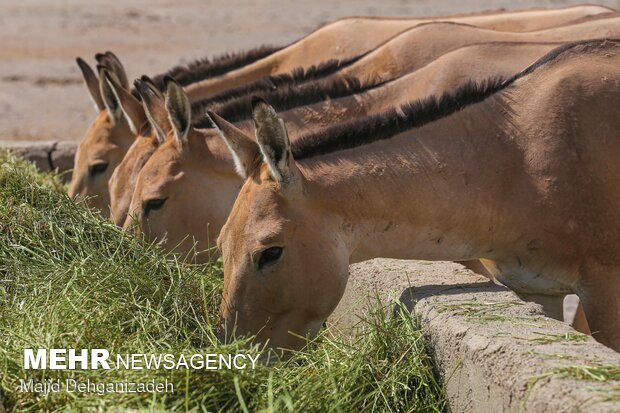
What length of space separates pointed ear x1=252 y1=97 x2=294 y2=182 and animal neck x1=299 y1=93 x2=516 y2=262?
6.6 inches

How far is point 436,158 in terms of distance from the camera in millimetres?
5473

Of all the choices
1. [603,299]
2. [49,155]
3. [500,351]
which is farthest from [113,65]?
[500,351]

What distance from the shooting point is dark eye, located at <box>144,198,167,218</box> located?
683 cm

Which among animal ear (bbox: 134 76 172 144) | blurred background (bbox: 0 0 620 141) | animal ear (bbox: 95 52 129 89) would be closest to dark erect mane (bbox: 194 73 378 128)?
animal ear (bbox: 134 76 172 144)

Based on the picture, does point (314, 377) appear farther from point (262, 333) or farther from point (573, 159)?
point (573, 159)

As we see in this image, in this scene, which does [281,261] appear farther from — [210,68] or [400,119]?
[210,68]

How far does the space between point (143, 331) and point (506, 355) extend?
1704 mm

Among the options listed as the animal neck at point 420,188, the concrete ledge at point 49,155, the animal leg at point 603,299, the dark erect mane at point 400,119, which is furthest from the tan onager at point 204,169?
the concrete ledge at point 49,155

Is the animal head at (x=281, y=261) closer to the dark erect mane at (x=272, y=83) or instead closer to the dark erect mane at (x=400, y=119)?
the dark erect mane at (x=400, y=119)

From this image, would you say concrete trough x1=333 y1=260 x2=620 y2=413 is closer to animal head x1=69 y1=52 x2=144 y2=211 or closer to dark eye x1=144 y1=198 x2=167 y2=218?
dark eye x1=144 y1=198 x2=167 y2=218

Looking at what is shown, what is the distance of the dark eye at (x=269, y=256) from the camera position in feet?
16.9

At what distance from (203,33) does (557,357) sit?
18.8 metres

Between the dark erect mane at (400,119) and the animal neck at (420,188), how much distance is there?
0.12 ft

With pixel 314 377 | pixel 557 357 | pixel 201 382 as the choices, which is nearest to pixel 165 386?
pixel 201 382
